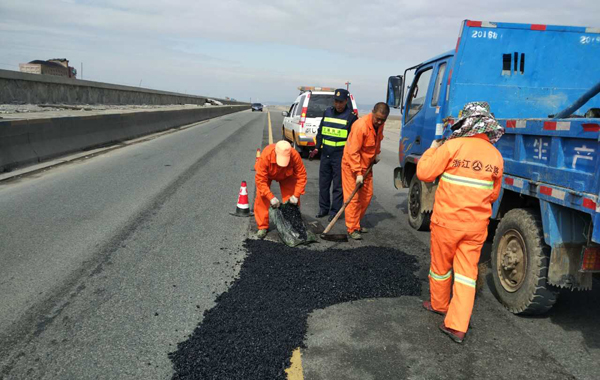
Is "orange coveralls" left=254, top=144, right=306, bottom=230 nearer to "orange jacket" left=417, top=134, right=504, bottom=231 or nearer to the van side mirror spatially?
the van side mirror

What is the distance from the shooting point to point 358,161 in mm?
5656

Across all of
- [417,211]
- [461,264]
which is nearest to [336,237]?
[417,211]

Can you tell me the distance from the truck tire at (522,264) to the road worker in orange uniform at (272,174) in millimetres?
2480

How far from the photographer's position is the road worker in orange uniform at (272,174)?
5.34 meters

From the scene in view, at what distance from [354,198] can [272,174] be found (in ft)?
3.67

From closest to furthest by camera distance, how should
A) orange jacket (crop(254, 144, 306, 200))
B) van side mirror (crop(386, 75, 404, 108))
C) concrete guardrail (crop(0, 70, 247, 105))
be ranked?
orange jacket (crop(254, 144, 306, 200)), van side mirror (crop(386, 75, 404, 108)), concrete guardrail (crop(0, 70, 247, 105))

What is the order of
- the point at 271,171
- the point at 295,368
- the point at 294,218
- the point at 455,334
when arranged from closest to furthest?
1. the point at 295,368
2. the point at 455,334
3. the point at 294,218
4. the point at 271,171

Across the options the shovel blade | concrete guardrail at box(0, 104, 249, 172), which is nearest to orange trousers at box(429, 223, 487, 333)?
the shovel blade

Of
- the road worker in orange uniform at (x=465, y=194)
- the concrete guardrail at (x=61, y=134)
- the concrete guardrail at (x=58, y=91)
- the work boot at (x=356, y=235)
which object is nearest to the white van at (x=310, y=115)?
the concrete guardrail at (x=61, y=134)

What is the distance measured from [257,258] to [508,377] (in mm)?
2672

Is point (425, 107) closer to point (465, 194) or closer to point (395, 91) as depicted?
point (395, 91)

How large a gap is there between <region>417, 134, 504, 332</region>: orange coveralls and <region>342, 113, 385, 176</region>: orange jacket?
225 centimetres

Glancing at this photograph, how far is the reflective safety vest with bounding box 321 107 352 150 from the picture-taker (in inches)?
254

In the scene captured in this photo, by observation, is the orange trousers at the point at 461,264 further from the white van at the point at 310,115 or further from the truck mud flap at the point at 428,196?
the white van at the point at 310,115
